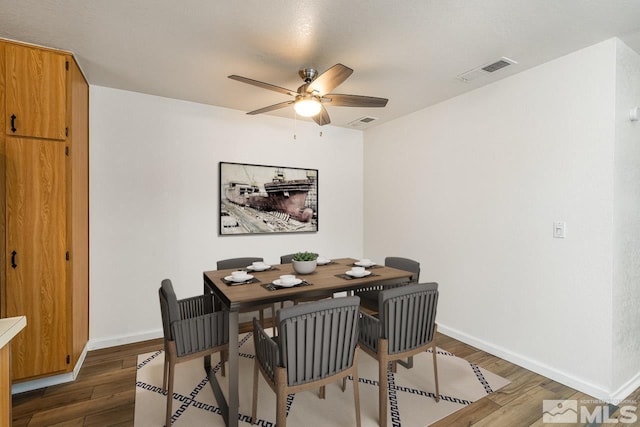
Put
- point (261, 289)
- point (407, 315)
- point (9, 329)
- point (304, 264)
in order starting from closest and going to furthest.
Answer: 1. point (9, 329)
2. point (407, 315)
3. point (261, 289)
4. point (304, 264)

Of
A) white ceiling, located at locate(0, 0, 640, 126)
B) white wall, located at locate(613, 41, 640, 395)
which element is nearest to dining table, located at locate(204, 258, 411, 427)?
white wall, located at locate(613, 41, 640, 395)

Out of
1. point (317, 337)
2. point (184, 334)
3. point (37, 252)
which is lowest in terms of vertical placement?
point (184, 334)

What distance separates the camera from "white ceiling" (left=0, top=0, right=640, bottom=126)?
1929mm

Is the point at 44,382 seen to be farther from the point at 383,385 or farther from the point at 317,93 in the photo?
the point at 317,93

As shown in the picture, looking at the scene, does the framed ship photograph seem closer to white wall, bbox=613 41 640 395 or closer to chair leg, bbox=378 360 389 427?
chair leg, bbox=378 360 389 427

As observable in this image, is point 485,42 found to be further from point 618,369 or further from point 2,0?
point 2,0

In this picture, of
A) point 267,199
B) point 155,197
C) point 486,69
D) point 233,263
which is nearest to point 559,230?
point 486,69

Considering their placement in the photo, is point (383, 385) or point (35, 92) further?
point (35, 92)

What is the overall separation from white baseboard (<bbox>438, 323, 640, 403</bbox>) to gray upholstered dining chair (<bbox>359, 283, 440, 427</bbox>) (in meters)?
1.19

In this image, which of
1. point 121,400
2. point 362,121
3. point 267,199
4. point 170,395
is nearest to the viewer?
point 170,395

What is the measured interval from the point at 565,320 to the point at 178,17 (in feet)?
11.9

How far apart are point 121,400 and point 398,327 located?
2077 millimetres

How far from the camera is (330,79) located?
2.15m

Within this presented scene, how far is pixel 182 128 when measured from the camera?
139 inches
